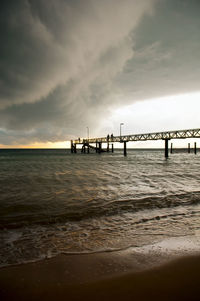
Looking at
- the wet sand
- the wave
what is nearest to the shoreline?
A: the wet sand

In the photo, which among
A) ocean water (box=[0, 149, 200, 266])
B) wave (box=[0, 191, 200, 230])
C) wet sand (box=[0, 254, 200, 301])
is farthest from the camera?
wave (box=[0, 191, 200, 230])

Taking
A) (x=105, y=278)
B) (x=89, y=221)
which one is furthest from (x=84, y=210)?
(x=105, y=278)

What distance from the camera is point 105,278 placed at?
1994mm

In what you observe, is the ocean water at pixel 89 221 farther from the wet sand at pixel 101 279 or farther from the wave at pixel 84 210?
the wet sand at pixel 101 279

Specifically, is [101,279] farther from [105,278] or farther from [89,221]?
[89,221]

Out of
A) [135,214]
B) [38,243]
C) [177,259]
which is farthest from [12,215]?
[177,259]

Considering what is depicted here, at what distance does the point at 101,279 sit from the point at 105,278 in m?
0.06

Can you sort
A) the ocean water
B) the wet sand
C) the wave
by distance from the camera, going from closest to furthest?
1. the wet sand
2. the ocean water
3. the wave

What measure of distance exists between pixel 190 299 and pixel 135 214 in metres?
2.77

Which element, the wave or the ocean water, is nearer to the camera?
the ocean water

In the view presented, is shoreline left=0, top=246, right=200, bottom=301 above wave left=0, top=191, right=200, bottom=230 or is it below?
above

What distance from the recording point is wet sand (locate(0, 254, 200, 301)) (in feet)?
5.64

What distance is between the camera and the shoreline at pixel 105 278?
5.65ft

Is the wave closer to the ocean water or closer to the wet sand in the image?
the ocean water
